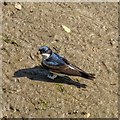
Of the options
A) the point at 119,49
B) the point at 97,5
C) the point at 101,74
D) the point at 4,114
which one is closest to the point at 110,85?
the point at 101,74

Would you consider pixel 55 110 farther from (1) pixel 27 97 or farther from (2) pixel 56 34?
(2) pixel 56 34

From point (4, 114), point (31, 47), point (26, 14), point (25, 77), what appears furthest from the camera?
point (26, 14)

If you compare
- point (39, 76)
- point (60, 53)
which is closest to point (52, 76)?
point (39, 76)

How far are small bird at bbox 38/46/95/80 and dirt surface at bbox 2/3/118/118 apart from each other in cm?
24

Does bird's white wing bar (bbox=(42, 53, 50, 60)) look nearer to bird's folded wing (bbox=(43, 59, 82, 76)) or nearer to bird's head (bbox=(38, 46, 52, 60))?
bird's head (bbox=(38, 46, 52, 60))

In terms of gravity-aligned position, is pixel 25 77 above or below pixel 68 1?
below

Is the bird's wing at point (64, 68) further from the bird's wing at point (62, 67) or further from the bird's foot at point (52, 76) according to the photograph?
the bird's foot at point (52, 76)

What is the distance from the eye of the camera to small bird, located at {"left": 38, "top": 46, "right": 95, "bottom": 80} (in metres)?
7.77

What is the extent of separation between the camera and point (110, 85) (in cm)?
809

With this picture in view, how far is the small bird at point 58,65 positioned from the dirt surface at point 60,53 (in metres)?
0.24

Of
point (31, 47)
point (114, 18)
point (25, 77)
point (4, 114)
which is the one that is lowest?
point (4, 114)

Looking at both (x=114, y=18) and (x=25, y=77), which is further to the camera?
(x=114, y=18)

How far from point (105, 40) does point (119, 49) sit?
343mm

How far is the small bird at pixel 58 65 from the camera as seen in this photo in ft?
25.5
